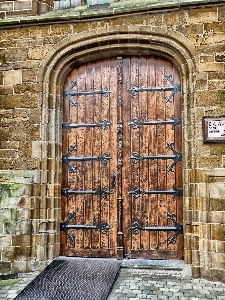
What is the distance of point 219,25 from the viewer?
14.5 ft

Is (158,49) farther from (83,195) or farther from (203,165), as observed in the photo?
(83,195)

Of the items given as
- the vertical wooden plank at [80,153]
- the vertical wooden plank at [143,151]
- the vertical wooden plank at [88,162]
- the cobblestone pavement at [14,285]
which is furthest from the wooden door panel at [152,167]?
the cobblestone pavement at [14,285]

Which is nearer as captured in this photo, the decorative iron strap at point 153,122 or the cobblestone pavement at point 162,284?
the cobblestone pavement at point 162,284

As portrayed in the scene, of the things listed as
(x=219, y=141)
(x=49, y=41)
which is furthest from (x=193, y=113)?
(x=49, y=41)

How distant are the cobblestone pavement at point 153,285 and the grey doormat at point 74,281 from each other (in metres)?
0.13

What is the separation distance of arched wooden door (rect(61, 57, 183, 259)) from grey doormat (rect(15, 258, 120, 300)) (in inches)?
13.0

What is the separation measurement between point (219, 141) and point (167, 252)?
67.4 inches

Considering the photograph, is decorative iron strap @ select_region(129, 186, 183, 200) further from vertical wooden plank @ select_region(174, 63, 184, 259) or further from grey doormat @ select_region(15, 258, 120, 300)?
grey doormat @ select_region(15, 258, 120, 300)

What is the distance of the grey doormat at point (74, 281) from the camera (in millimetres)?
3436

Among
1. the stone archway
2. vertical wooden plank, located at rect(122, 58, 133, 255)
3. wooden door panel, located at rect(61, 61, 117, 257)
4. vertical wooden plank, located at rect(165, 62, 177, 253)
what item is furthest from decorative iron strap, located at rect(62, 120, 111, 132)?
vertical wooden plank, located at rect(165, 62, 177, 253)

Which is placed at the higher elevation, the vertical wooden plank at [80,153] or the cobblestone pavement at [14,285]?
the vertical wooden plank at [80,153]

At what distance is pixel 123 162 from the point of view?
4.80 m

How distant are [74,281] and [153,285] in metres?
0.94

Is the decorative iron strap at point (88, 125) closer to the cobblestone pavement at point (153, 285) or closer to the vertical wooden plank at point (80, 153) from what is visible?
the vertical wooden plank at point (80, 153)
